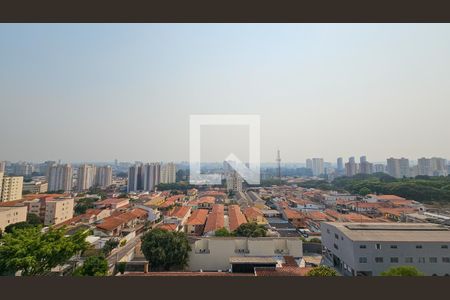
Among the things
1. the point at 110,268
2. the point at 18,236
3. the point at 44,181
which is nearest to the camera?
the point at 18,236

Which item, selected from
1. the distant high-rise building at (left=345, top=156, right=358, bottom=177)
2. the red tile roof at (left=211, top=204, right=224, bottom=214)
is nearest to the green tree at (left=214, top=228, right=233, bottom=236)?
the red tile roof at (left=211, top=204, right=224, bottom=214)

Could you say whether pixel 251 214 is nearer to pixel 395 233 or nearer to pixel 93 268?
pixel 395 233

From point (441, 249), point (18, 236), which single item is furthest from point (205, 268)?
point (441, 249)

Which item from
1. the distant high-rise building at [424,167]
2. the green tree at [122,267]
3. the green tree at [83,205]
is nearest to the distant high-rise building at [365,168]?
the distant high-rise building at [424,167]

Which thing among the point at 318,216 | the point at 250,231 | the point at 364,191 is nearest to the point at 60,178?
the point at 250,231

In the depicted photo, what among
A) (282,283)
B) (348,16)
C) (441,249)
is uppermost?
(348,16)

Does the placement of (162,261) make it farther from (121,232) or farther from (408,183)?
(408,183)
